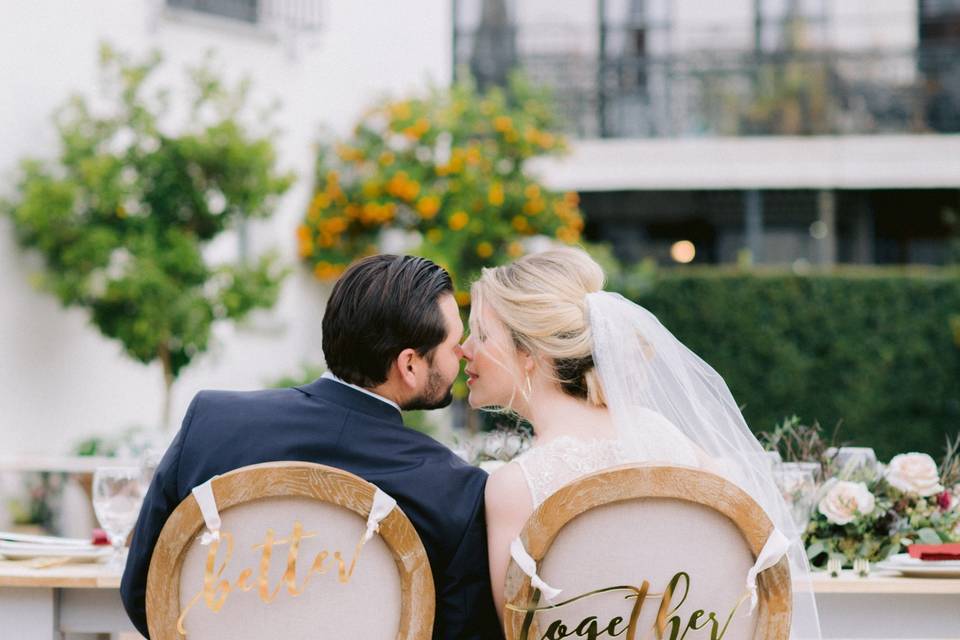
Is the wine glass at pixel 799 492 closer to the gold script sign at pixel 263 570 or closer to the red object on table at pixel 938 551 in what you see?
the red object on table at pixel 938 551

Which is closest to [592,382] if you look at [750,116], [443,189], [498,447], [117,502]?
[498,447]

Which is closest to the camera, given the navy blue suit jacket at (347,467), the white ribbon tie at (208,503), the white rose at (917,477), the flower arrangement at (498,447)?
the white ribbon tie at (208,503)

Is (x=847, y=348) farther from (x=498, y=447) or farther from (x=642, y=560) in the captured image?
(x=642, y=560)

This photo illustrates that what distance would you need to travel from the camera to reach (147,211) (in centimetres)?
754

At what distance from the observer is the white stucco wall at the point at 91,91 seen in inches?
289

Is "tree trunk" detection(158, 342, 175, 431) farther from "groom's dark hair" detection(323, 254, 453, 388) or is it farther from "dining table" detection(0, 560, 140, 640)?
"groom's dark hair" detection(323, 254, 453, 388)

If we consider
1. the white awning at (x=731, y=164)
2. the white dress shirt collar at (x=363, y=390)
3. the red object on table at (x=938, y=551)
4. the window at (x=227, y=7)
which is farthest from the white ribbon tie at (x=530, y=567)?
the white awning at (x=731, y=164)

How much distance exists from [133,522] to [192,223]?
16.2 feet

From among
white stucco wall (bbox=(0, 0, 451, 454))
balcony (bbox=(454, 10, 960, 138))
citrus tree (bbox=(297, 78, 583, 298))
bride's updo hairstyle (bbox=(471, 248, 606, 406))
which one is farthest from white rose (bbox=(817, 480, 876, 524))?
balcony (bbox=(454, 10, 960, 138))

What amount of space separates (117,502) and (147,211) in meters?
Answer: 4.77

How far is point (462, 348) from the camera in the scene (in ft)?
9.18

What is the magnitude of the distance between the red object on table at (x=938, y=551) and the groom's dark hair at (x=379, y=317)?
1.24m

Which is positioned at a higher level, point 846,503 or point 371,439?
point 371,439

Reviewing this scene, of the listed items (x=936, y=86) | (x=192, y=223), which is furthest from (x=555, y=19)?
(x=192, y=223)
